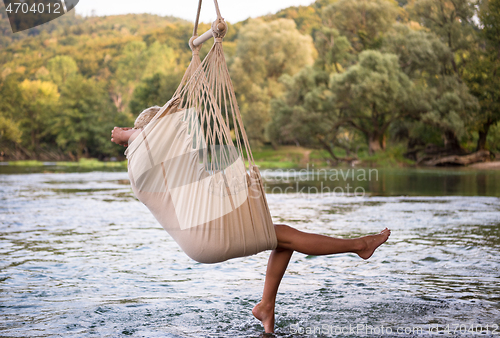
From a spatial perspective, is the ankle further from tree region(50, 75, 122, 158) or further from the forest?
tree region(50, 75, 122, 158)

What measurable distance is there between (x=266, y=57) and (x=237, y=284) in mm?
38120

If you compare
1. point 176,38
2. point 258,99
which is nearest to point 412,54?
point 258,99

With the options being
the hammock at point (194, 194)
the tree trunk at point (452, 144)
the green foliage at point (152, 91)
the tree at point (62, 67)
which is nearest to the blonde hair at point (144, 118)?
the hammock at point (194, 194)

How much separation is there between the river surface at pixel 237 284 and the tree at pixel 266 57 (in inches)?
1293

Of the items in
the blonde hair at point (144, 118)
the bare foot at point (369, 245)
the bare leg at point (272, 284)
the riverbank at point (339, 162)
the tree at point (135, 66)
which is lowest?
the riverbank at point (339, 162)

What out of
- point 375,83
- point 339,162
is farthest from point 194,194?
point 339,162

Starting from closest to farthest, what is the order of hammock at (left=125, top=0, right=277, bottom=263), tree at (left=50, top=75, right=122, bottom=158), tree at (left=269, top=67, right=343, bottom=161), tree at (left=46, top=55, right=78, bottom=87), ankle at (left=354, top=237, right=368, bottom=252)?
hammock at (left=125, top=0, right=277, bottom=263), ankle at (left=354, top=237, right=368, bottom=252), tree at (left=269, top=67, right=343, bottom=161), tree at (left=50, top=75, right=122, bottom=158), tree at (left=46, top=55, right=78, bottom=87)

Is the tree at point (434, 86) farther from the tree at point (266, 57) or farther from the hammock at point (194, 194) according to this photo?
the hammock at point (194, 194)

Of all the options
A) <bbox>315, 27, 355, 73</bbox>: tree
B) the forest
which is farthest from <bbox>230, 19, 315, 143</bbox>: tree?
<bbox>315, 27, 355, 73</bbox>: tree

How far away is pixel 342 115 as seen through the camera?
102 feet

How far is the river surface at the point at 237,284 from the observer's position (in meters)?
2.96

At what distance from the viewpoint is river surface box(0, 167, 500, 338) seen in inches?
116

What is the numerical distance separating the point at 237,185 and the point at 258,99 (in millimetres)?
36427

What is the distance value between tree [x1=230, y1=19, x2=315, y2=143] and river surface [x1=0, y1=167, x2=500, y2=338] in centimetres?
3284
